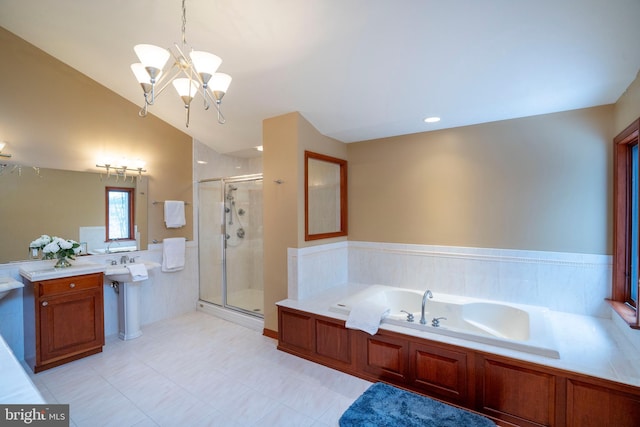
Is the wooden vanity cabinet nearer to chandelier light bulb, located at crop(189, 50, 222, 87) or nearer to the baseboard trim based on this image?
the baseboard trim

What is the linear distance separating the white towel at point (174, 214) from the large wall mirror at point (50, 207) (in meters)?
0.53

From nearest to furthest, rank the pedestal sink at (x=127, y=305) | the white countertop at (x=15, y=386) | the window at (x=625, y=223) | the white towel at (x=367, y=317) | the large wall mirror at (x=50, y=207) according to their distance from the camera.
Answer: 1. the white countertop at (x=15, y=386)
2. the window at (x=625, y=223)
3. the white towel at (x=367, y=317)
4. the large wall mirror at (x=50, y=207)
5. the pedestal sink at (x=127, y=305)

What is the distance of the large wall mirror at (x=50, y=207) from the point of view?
114 inches

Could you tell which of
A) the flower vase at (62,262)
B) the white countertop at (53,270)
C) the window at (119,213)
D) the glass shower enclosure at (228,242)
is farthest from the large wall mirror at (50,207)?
the glass shower enclosure at (228,242)

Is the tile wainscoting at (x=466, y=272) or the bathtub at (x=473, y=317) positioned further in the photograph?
the tile wainscoting at (x=466, y=272)

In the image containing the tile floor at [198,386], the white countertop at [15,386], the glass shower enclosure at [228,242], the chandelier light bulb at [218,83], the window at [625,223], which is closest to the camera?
the white countertop at [15,386]

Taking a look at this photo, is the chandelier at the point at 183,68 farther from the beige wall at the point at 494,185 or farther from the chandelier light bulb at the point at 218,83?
the beige wall at the point at 494,185

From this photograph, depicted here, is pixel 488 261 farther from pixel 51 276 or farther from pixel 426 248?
pixel 51 276

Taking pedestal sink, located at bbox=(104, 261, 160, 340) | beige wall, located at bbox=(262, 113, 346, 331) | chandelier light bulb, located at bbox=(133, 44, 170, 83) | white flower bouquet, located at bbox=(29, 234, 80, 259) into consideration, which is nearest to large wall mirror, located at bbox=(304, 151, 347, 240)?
beige wall, located at bbox=(262, 113, 346, 331)

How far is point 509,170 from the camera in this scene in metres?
3.09

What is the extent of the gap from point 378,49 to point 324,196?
6.15 ft

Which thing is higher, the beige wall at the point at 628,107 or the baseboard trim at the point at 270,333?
the beige wall at the point at 628,107

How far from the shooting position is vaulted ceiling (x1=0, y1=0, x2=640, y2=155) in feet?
6.40

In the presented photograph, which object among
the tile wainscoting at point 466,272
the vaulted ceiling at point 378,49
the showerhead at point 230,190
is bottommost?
the tile wainscoting at point 466,272
